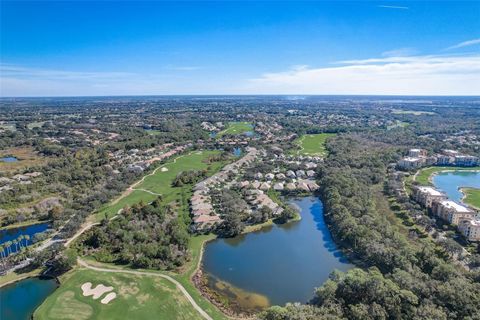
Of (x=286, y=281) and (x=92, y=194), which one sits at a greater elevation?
(x=92, y=194)

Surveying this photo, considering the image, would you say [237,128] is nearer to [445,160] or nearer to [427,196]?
[445,160]

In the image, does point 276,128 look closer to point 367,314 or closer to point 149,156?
point 149,156

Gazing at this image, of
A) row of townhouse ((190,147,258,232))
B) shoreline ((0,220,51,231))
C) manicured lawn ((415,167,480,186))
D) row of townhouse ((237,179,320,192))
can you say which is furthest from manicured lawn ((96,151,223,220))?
manicured lawn ((415,167,480,186))

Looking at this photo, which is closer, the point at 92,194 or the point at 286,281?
the point at 286,281

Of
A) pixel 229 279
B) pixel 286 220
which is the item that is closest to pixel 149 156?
pixel 286 220

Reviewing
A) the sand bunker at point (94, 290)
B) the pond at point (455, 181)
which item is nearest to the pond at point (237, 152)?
the pond at point (455, 181)

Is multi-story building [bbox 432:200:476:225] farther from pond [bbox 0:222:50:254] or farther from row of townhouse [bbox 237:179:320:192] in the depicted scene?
pond [bbox 0:222:50:254]
